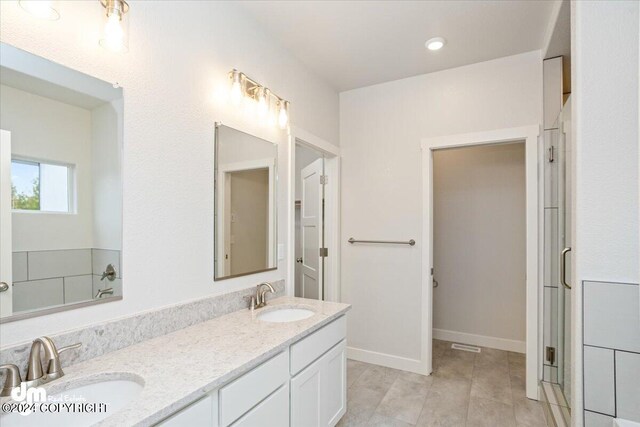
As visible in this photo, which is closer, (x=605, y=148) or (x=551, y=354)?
(x=605, y=148)

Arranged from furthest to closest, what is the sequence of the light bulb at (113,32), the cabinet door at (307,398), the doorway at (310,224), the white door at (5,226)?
1. the doorway at (310,224)
2. the cabinet door at (307,398)
3. the light bulb at (113,32)
4. the white door at (5,226)

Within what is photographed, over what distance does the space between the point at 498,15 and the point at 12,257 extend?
2.70 m


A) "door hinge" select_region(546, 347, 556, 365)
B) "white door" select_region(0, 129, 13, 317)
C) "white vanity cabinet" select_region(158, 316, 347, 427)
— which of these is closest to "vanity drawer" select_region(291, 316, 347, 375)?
"white vanity cabinet" select_region(158, 316, 347, 427)

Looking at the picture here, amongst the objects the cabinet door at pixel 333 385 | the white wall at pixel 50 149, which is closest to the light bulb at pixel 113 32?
the white wall at pixel 50 149

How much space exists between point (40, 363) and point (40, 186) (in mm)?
576

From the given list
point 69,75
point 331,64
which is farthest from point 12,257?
point 331,64

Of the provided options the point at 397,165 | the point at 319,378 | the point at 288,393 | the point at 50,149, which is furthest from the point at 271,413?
the point at 397,165

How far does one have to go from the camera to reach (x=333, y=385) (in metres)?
1.87

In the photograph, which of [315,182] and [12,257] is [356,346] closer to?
[315,182]

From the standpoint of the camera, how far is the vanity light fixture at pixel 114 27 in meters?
1.22

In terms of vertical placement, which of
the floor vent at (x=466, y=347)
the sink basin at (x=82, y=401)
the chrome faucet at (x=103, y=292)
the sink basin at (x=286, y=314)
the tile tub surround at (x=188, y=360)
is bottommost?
the floor vent at (x=466, y=347)

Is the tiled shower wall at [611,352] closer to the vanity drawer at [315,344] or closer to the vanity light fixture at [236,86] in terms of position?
the vanity drawer at [315,344]

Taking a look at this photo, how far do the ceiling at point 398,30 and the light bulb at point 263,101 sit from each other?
1.52ft

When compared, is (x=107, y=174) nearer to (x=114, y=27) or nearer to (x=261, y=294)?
(x=114, y=27)
